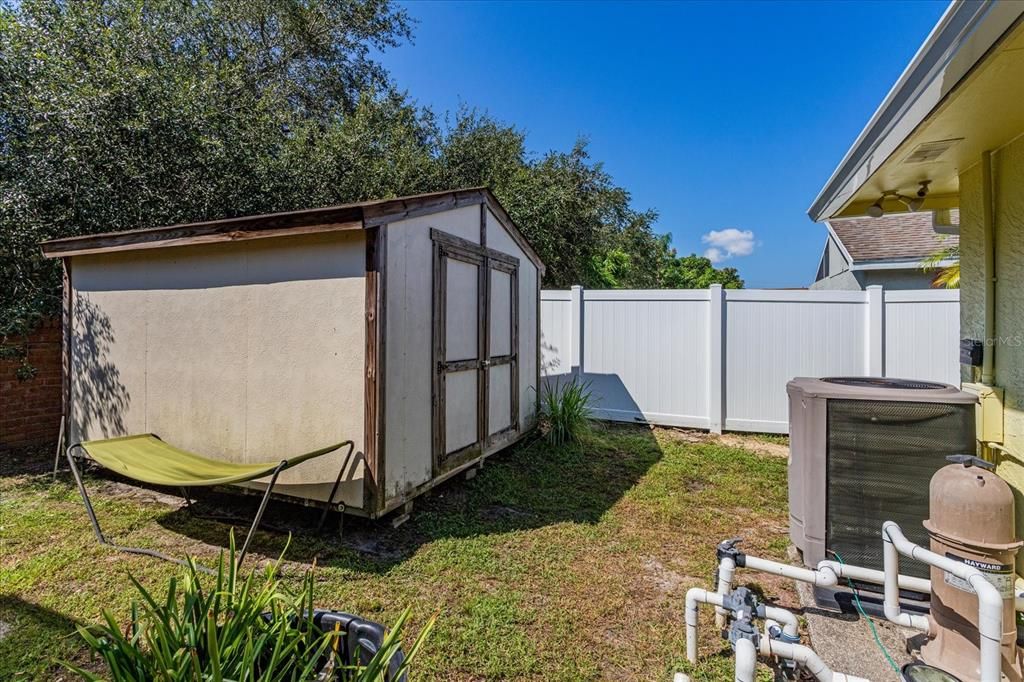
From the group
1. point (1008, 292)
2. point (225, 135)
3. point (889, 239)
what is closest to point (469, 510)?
point (1008, 292)

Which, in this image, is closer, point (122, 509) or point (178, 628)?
point (178, 628)

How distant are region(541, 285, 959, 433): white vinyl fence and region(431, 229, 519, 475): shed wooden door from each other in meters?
1.99

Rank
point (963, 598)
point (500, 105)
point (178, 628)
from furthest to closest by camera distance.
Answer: point (500, 105), point (963, 598), point (178, 628)

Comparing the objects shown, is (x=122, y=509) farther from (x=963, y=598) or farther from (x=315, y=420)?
(x=963, y=598)

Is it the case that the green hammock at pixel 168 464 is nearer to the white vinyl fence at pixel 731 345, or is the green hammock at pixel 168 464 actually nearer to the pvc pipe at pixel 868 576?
the pvc pipe at pixel 868 576

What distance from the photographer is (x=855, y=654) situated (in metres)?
2.25

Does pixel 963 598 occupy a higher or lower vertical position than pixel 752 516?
higher

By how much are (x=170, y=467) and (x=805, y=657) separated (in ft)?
12.7

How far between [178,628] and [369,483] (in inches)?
82.7

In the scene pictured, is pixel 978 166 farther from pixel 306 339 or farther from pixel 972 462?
pixel 306 339

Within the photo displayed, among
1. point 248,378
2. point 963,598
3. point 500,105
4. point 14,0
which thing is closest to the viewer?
point 963,598

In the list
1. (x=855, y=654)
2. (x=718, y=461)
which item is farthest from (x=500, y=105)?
(x=855, y=654)

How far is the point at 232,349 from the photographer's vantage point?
402cm

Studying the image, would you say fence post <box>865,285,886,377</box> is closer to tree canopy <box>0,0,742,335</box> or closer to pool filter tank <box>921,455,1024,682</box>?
pool filter tank <box>921,455,1024,682</box>
